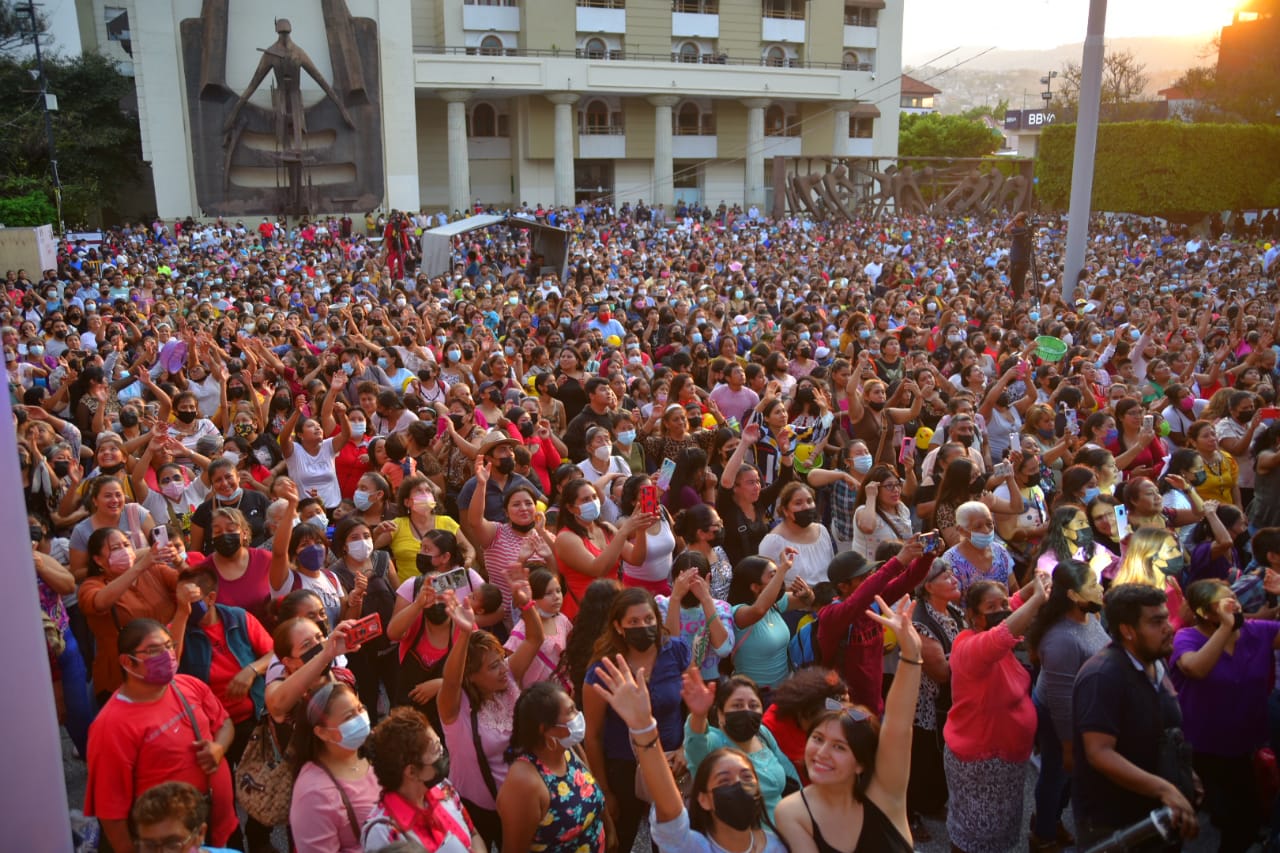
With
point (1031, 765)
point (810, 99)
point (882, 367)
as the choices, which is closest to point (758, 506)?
point (1031, 765)

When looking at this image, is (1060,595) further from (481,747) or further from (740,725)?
(481,747)

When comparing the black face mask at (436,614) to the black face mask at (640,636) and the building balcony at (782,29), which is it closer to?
the black face mask at (640,636)

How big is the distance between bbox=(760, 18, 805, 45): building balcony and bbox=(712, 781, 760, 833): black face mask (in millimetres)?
49889

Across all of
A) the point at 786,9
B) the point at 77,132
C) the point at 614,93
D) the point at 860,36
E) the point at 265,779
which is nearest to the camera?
the point at 265,779

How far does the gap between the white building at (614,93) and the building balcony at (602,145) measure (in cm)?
6

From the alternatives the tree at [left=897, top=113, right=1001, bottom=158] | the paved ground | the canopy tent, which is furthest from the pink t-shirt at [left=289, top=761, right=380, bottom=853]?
the tree at [left=897, top=113, right=1001, bottom=158]

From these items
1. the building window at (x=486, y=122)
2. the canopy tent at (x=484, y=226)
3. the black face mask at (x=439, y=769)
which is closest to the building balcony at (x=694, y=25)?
the building window at (x=486, y=122)

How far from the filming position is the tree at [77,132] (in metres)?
32.4

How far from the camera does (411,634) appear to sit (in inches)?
165

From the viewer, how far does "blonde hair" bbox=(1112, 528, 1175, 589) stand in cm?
412

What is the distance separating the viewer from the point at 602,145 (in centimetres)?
4666

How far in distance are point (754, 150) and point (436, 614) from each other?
151ft

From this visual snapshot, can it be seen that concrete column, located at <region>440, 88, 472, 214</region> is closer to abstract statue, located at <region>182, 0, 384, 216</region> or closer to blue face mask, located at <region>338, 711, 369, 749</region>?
abstract statue, located at <region>182, 0, 384, 216</region>

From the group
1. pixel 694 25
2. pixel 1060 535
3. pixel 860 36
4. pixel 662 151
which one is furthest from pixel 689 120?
pixel 1060 535
